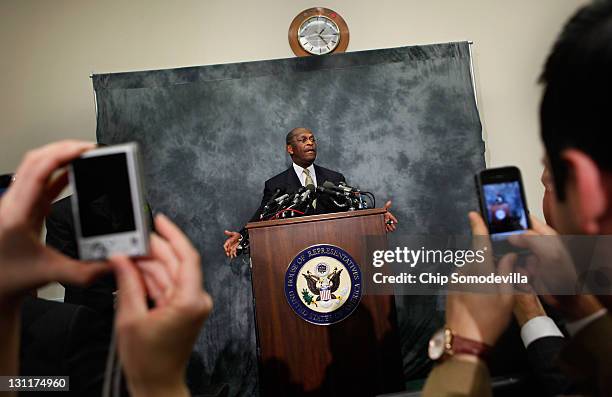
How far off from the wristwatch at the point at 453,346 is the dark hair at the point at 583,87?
0.31 meters

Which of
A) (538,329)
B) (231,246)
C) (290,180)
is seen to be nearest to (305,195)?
(231,246)

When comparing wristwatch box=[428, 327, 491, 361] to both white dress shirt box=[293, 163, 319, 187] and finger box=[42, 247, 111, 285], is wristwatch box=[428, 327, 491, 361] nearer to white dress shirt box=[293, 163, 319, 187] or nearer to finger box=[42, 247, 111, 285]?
finger box=[42, 247, 111, 285]

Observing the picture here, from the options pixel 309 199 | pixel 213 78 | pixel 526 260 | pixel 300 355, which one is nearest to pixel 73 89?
pixel 213 78

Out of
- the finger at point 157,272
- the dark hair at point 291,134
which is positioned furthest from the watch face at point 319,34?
the finger at point 157,272

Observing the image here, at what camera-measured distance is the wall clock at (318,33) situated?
3322 millimetres

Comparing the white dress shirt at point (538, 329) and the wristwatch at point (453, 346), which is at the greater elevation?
the wristwatch at point (453, 346)

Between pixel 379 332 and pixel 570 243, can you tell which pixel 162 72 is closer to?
pixel 379 332

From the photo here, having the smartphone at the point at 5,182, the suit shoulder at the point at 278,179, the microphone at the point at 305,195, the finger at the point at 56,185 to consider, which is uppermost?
the suit shoulder at the point at 278,179

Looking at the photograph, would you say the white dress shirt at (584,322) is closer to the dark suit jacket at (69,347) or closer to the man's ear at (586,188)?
the man's ear at (586,188)

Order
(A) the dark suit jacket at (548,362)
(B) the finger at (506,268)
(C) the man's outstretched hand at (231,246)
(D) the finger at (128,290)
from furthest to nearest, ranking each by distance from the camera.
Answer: (C) the man's outstretched hand at (231,246)
(A) the dark suit jacket at (548,362)
(B) the finger at (506,268)
(D) the finger at (128,290)

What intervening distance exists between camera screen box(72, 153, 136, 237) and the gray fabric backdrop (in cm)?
265

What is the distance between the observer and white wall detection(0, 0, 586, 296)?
3.35 meters

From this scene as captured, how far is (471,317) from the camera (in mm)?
741

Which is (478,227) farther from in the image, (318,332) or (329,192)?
(329,192)
